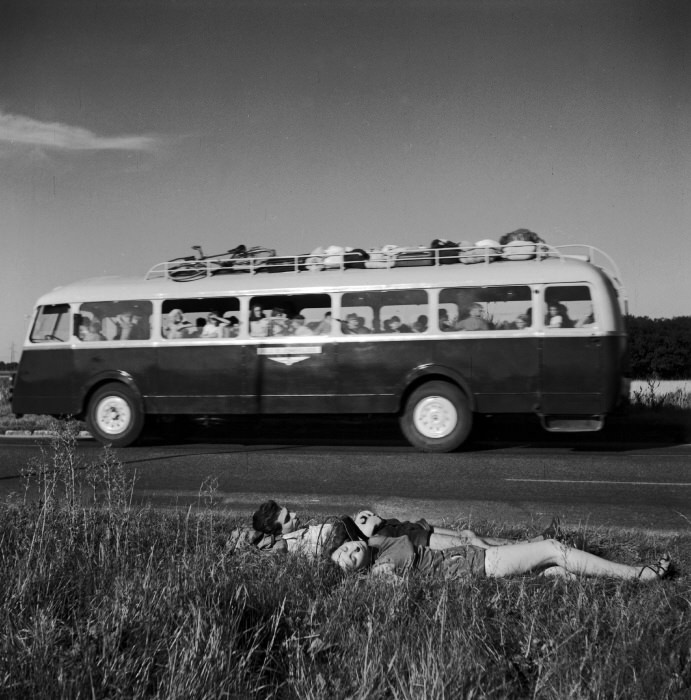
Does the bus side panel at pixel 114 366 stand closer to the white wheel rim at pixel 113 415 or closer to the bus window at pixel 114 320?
the bus window at pixel 114 320

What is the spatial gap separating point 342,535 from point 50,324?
32.9 ft

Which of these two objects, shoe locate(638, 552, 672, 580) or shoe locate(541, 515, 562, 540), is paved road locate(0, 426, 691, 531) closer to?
shoe locate(541, 515, 562, 540)

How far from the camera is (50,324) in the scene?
45.1 feet

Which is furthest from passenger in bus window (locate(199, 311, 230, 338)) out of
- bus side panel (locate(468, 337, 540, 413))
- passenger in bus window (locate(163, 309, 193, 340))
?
bus side panel (locate(468, 337, 540, 413))

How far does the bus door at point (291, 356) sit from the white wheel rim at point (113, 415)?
2.03 meters

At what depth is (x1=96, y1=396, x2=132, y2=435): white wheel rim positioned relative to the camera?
13008mm

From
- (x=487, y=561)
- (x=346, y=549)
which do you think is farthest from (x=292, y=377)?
(x=487, y=561)

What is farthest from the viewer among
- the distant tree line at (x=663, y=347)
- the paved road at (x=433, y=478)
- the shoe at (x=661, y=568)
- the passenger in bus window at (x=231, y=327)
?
the distant tree line at (x=663, y=347)

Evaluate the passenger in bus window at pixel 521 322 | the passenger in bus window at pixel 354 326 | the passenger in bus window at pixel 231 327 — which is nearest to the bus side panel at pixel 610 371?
the passenger in bus window at pixel 521 322

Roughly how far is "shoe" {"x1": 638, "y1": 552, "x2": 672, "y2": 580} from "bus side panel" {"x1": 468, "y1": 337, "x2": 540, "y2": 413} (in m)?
6.92

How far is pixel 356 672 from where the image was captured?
10.6 feet

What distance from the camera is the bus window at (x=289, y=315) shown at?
12.5m

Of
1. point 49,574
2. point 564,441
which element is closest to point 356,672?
point 49,574

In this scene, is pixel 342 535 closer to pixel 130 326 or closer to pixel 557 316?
pixel 557 316
